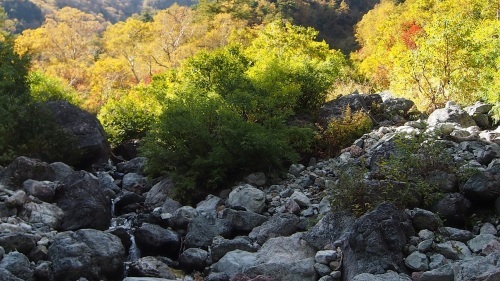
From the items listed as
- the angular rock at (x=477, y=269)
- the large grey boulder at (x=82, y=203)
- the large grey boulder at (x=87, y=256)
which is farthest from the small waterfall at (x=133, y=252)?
the angular rock at (x=477, y=269)

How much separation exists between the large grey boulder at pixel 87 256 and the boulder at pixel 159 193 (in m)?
3.20

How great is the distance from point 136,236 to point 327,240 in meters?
3.64

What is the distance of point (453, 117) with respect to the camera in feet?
40.2

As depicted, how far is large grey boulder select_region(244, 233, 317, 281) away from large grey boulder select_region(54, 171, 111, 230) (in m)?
3.82

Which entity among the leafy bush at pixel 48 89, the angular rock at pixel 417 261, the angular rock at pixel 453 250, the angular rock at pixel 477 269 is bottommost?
the angular rock at pixel 477 269

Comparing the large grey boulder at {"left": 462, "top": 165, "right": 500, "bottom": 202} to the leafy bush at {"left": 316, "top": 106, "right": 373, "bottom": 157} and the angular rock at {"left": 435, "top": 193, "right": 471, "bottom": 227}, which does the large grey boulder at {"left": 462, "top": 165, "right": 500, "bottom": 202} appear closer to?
the angular rock at {"left": 435, "top": 193, "right": 471, "bottom": 227}

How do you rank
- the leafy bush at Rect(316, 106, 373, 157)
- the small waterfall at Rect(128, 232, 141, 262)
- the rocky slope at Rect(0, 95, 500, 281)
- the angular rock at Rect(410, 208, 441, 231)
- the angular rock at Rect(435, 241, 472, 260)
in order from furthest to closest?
1. the leafy bush at Rect(316, 106, 373, 157)
2. the small waterfall at Rect(128, 232, 141, 262)
3. the angular rock at Rect(410, 208, 441, 231)
4. the rocky slope at Rect(0, 95, 500, 281)
5. the angular rock at Rect(435, 241, 472, 260)

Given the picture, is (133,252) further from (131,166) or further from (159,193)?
(131,166)

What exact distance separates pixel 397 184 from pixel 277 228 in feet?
7.12

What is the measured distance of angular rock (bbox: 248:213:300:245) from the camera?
871cm

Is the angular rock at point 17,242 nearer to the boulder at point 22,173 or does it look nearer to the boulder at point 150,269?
the boulder at point 150,269

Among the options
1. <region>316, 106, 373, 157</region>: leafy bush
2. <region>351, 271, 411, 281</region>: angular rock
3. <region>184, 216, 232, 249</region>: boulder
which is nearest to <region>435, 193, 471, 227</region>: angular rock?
<region>351, 271, 411, 281</region>: angular rock

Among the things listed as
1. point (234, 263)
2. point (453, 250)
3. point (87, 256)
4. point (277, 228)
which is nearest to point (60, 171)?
point (87, 256)

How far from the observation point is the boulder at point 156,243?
9.12 metres
